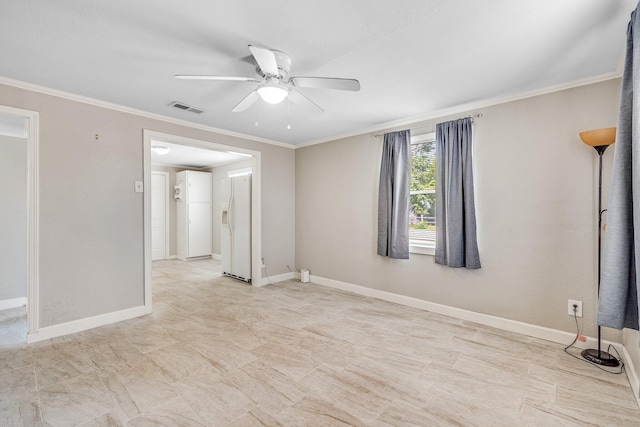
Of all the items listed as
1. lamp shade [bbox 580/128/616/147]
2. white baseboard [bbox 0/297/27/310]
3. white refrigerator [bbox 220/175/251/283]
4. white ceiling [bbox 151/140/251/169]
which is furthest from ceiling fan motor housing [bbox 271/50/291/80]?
white baseboard [bbox 0/297/27/310]

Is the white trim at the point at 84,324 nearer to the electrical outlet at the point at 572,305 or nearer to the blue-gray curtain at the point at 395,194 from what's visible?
the blue-gray curtain at the point at 395,194

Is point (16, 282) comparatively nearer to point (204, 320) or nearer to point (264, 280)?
point (204, 320)

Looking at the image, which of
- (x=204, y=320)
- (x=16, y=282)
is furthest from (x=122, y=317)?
(x=16, y=282)

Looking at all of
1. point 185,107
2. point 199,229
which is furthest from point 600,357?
point 199,229

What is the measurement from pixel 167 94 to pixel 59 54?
872mm

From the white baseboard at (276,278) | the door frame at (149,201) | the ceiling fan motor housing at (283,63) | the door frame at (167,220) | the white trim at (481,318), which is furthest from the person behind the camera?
the door frame at (167,220)

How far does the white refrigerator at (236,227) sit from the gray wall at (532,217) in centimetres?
251

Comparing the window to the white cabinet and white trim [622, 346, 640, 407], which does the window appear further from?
the white cabinet

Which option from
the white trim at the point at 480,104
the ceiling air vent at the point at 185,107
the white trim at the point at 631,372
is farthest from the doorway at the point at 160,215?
the white trim at the point at 631,372

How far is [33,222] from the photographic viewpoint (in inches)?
110

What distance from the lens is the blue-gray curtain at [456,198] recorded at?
3.19 meters

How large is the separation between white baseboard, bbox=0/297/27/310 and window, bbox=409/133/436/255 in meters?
5.35

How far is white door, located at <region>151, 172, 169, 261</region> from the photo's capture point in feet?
23.8

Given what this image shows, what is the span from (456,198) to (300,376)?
96.7 inches
